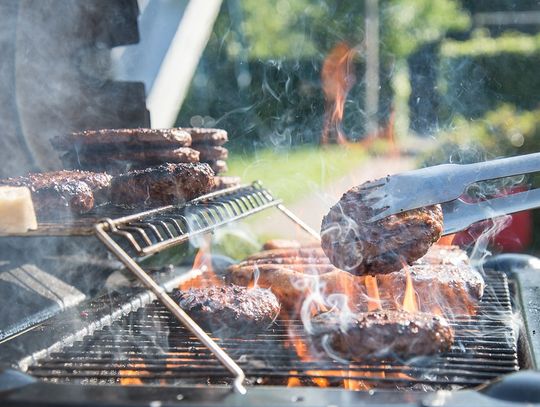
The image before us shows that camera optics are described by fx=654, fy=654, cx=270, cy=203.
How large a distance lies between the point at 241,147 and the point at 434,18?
9.64m

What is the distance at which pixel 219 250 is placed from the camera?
25.8 ft

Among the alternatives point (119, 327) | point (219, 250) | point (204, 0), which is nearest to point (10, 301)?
point (119, 327)

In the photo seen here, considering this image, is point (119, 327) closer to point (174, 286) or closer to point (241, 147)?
point (174, 286)

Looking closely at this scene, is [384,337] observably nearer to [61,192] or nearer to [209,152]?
[61,192]

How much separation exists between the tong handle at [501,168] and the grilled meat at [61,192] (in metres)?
1.59

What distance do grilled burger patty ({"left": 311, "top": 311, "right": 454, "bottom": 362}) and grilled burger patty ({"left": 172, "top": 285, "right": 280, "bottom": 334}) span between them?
1.27ft

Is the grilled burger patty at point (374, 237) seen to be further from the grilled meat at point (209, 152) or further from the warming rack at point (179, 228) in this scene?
the grilled meat at point (209, 152)

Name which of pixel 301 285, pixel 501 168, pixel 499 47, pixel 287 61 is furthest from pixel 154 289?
pixel 287 61

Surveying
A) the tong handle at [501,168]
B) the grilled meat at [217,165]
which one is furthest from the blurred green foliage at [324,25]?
the tong handle at [501,168]

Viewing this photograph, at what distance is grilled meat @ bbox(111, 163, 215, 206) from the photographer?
298cm

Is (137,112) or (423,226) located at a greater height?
(137,112)

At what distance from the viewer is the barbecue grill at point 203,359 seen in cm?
185

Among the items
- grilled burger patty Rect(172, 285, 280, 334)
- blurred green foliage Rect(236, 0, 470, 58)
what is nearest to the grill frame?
grilled burger patty Rect(172, 285, 280, 334)

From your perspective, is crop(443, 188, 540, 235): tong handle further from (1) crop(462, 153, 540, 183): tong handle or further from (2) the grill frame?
(2) the grill frame
